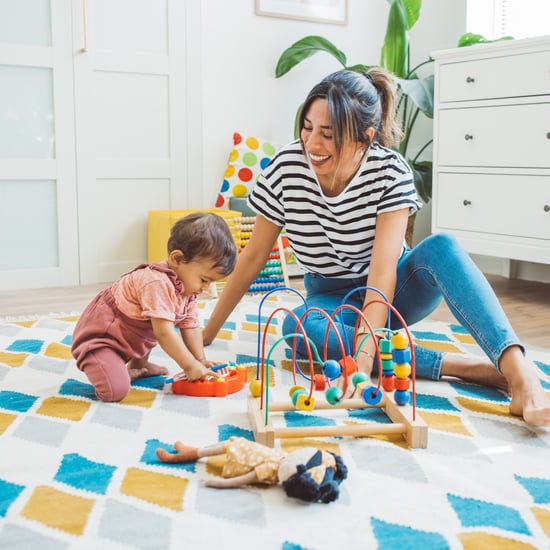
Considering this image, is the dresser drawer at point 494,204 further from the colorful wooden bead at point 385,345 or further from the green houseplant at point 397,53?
the colorful wooden bead at point 385,345

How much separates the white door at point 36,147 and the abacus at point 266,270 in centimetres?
74

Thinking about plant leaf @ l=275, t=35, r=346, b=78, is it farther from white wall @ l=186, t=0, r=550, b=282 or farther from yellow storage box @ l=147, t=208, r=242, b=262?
yellow storage box @ l=147, t=208, r=242, b=262

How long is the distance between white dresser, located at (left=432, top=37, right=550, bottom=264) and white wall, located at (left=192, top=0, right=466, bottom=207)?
822 mm

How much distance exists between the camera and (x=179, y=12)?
130 inches

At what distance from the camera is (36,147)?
312 centimetres

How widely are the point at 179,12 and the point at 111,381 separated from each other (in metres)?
2.23

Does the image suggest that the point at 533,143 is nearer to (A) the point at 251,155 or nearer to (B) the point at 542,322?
(B) the point at 542,322

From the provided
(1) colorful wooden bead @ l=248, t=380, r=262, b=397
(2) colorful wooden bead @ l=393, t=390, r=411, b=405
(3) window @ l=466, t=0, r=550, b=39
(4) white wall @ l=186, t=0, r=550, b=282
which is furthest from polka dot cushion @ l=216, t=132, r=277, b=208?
(2) colorful wooden bead @ l=393, t=390, r=411, b=405

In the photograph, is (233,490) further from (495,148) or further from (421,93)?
(421,93)

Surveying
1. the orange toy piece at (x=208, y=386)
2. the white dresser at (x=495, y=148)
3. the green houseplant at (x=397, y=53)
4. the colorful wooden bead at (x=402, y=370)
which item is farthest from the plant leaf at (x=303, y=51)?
the colorful wooden bead at (x=402, y=370)

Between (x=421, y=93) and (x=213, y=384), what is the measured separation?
197 cm

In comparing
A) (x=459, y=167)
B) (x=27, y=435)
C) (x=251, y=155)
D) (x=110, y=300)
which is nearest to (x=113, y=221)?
(x=251, y=155)

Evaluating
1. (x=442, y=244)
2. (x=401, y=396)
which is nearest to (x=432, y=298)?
(x=442, y=244)

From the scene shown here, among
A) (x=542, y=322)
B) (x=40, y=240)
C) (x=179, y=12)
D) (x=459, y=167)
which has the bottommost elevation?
(x=542, y=322)
